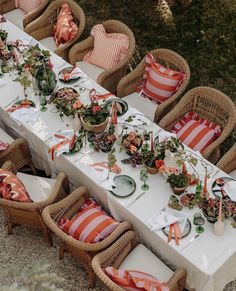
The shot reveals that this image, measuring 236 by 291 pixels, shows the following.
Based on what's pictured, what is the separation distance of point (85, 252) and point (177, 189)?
908 mm

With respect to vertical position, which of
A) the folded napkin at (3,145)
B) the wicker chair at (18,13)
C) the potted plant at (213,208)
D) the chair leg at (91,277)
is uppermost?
the potted plant at (213,208)

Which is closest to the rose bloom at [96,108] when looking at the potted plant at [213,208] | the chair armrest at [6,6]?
the potted plant at [213,208]

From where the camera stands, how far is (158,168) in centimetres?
437

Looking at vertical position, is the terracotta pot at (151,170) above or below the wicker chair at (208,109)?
below

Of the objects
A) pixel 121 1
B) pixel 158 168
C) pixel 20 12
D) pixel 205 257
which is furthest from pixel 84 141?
pixel 121 1

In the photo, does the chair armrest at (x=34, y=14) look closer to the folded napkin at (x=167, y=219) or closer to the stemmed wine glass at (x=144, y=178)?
the stemmed wine glass at (x=144, y=178)

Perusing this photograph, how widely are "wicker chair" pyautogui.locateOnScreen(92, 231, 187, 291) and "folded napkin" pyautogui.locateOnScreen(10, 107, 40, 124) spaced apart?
5.10 feet

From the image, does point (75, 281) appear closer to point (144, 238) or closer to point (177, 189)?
point (144, 238)

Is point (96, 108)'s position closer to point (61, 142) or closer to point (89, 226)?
point (61, 142)

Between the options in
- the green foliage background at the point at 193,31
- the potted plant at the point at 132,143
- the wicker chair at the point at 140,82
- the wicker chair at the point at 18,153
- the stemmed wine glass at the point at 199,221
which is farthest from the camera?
the green foliage background at the point at 193,31

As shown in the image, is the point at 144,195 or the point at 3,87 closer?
the point at 144,195

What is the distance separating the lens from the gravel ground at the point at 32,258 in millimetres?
4602

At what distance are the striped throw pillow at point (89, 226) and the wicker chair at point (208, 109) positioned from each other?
1.15 m

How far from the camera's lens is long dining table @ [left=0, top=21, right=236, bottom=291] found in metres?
3.93
